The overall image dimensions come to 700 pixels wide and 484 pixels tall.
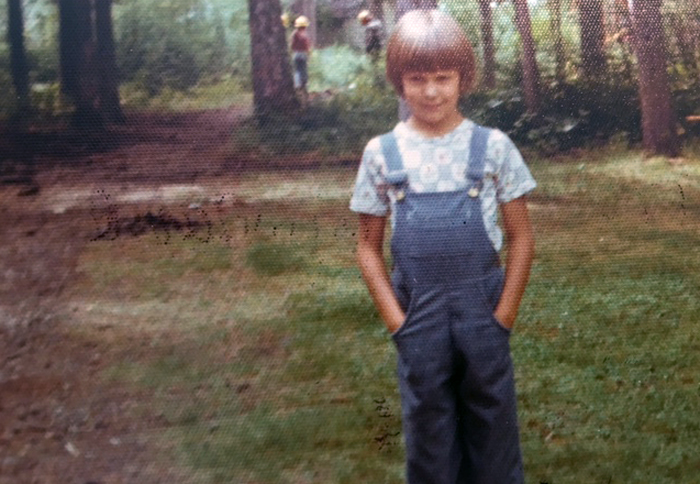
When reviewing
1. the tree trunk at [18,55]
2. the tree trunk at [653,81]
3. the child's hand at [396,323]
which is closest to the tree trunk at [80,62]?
the tree trunk at [18,55]

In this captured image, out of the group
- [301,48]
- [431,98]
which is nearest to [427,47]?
[431,98]

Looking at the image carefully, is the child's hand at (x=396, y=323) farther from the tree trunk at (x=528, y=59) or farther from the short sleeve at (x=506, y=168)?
the tree trunk at (x=528, y=59)

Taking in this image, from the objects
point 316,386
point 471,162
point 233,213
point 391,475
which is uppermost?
point 471,162

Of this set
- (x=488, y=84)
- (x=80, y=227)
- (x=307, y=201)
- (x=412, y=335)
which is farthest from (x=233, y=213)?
(x=488, y=84)

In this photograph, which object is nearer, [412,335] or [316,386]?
[412,335]

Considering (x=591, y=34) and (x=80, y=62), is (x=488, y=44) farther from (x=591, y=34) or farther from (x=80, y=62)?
(x=80, y=62)

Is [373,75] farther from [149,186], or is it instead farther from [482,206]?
[149,186]
